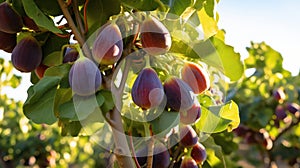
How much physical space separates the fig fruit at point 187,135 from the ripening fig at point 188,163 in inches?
1.5

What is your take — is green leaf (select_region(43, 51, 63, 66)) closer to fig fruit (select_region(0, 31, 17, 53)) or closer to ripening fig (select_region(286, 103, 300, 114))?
fig fruit (select_region(0, 31, 17, 53))

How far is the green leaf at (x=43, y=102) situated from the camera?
706 mm

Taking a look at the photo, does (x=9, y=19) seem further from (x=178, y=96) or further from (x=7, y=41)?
(x=178, y=96)

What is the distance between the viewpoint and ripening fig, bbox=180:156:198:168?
86cm

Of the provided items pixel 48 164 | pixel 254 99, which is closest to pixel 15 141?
pixel 48 164

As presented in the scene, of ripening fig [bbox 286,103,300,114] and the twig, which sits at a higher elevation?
the twig

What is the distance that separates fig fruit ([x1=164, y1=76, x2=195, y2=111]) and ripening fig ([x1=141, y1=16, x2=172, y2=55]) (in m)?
0.06

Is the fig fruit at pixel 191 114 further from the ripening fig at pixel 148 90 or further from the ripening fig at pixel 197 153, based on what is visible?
the ripening fig at pixel 197 153

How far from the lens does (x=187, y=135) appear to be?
0.83m

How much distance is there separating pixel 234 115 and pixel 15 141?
87.8 inches

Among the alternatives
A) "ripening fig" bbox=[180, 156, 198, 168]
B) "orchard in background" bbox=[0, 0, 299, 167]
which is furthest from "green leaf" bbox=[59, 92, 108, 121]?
"ripening fig" bbox=[180, 156, 198, 168]

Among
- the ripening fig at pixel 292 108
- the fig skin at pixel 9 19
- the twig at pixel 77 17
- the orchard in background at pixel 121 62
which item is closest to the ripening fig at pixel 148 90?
the orchard in background at pixel 121 62

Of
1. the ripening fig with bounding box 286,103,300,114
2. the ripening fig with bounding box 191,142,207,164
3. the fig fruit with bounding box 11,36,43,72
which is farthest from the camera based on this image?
the ripening fig with bounding box 286,103,300,114

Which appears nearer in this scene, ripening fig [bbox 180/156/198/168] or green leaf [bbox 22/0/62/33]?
green leaf [bbox 22/0/62/33]
